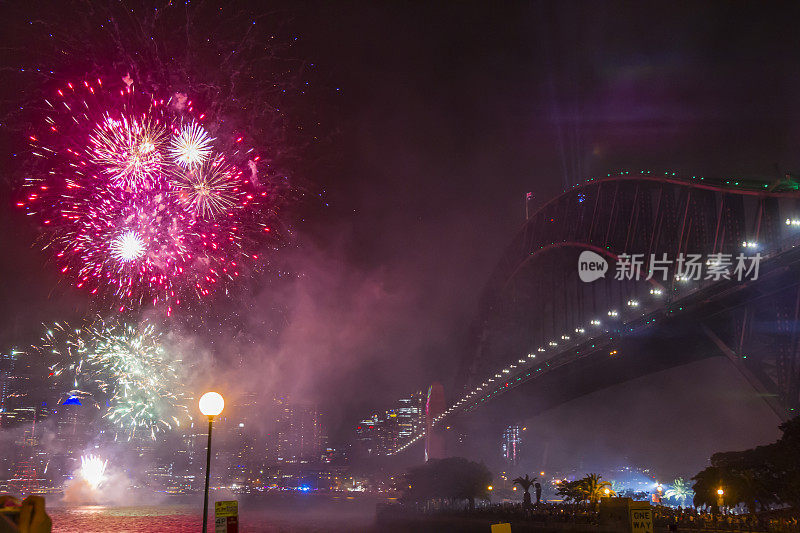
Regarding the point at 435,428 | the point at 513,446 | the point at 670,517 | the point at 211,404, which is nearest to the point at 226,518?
the point at 211,404

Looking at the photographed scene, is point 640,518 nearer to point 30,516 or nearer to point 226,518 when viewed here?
point 226,518

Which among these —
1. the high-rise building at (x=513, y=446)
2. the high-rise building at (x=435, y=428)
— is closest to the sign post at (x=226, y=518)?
the high-rise building at (x=435, y=428)

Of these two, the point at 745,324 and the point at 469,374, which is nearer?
the point at 745,324

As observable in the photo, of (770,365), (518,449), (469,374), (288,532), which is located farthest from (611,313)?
(518,449)

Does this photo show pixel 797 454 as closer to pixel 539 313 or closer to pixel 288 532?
pixel 288 532

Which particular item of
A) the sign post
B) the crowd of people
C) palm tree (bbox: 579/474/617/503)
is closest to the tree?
the crowd of people
